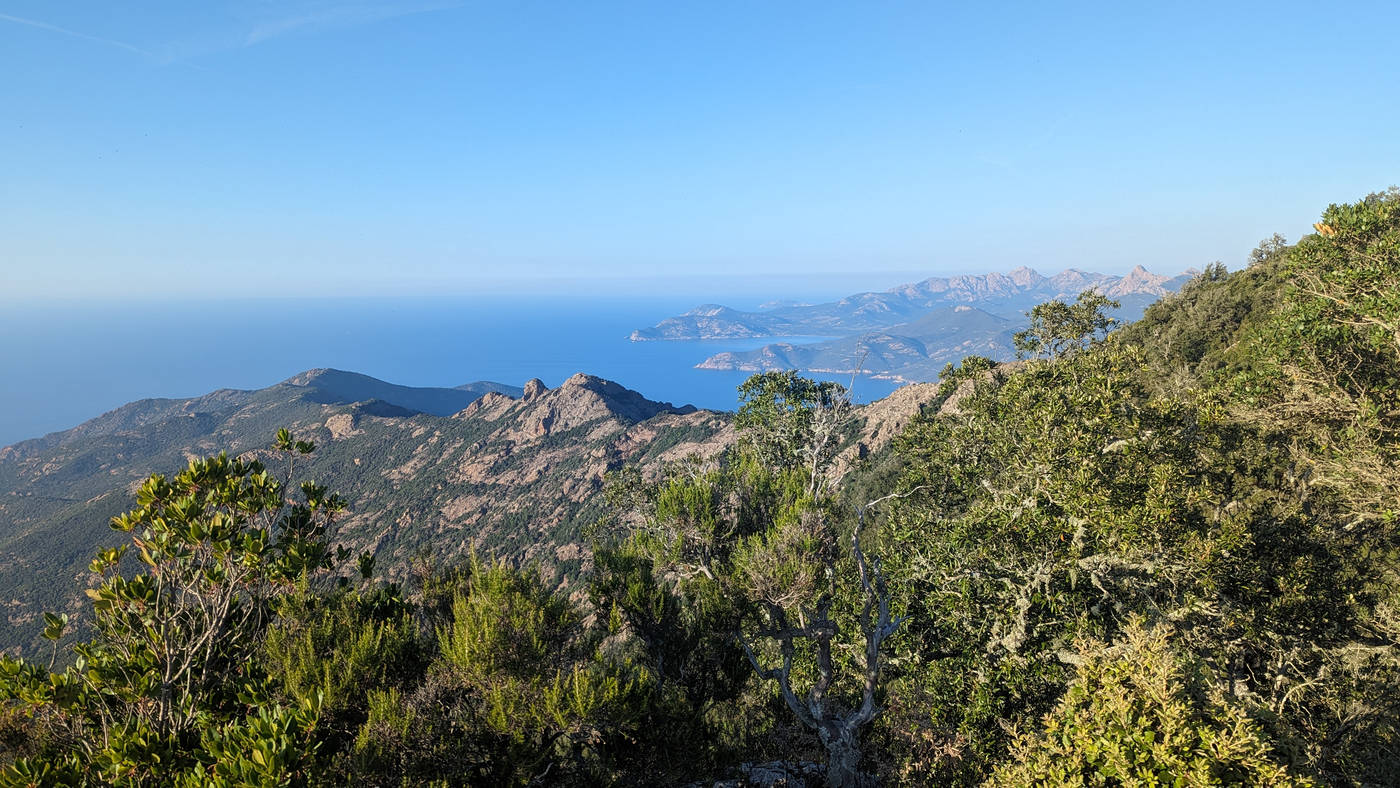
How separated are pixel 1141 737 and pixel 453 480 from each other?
15554 centimetres

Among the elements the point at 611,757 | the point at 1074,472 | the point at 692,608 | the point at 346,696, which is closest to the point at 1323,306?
the point at 1074,472

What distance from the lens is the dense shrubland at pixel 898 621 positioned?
683cm

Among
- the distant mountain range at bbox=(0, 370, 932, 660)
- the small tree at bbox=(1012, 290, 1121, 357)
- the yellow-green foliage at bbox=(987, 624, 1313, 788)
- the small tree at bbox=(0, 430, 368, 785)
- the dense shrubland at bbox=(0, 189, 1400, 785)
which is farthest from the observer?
the distant mountain range at bbox=(0, 370, 932, 660)

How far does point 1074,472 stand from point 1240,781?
18.6 ft

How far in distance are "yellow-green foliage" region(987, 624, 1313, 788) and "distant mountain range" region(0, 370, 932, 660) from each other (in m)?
69.2

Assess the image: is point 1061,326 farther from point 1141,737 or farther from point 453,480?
point 453,480

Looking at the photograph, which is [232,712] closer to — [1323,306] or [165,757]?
[165,757]

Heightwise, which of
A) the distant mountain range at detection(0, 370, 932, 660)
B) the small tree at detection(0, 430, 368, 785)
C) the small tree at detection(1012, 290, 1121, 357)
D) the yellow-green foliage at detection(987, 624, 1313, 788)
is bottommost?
the distant mountain range at detection(0, 370, 932, 660)

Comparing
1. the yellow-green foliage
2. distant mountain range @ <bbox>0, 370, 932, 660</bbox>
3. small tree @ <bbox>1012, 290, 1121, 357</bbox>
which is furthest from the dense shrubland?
distant mountain range @ <bbox>0, 370, 932, 660</bbox>

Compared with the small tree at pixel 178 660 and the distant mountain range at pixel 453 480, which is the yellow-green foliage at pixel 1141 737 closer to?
the small tree at pixel 178 660

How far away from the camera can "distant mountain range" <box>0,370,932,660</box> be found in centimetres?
11125

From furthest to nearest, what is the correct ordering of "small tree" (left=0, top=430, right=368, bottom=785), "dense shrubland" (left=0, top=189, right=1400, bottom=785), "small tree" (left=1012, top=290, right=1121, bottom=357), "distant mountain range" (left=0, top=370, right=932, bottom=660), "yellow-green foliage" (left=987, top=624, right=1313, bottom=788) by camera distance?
"distant mountain range" (left=0, top=370, right=932, bottom=660) < "small tree" (left=1012, top=290, right=1121, bottom=357) < "dense shrubland" (left=0, top=189, right=1400, bottom=785) < "yellow-green foliage" (left=987, top=624, right=1313, bottom=788) < "small tree" (left=0, top=430, right=368, bottom=785)

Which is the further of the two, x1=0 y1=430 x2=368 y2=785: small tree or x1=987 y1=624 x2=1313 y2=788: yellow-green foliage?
x1=987 y1=624 x2=1313 y2=788: yellow-green foliage

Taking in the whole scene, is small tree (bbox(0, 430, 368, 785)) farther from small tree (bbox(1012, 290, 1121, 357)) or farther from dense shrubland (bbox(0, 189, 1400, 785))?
small tree (bbox(1012, 290, 1121, 357))
